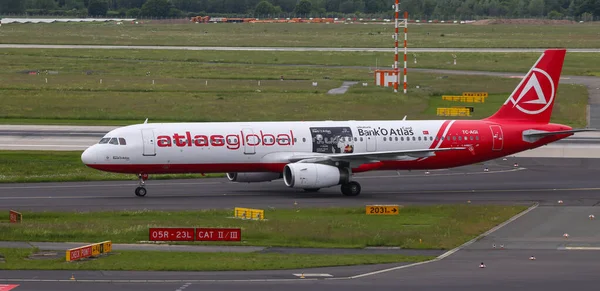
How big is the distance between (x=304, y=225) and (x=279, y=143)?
11560 millimetres

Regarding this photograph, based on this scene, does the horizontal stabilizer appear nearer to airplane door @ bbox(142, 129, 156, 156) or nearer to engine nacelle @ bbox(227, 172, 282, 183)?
engine nacelle @ bbox(227, 172, 282, 183)

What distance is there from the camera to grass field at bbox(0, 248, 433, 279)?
3262cm

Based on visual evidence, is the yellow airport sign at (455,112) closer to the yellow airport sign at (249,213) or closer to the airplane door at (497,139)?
the airplane door at (497,139)

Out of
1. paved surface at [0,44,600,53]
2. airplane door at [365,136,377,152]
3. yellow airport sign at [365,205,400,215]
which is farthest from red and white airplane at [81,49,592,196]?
paved surface at [0,44,600,53]

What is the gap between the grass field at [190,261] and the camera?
Result: 32625 millimetres

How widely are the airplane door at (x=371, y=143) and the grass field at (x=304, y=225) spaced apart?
716cm

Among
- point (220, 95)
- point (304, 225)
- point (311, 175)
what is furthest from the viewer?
point (220, 95)

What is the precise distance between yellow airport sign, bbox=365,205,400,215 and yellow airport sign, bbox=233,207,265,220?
487cm

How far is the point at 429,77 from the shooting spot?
12425 cm

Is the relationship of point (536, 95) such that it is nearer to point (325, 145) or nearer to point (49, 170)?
point (325, 145)

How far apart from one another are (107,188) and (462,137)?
64.4ft

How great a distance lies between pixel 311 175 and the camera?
50344 mm

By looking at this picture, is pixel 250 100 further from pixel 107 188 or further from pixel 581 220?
pixel 581 220

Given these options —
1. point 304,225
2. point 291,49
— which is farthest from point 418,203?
point 291,49
